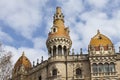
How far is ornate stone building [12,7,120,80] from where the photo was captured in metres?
51.2

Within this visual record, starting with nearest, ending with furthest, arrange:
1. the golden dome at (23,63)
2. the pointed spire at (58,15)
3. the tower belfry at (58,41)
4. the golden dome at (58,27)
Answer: the tower belfry at (58,41) < the golden dome at (58,27) < the pointed spire at (58,15) < the golden dome at (23,63)

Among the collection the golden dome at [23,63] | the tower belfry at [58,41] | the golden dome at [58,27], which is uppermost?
the golden dome at [58,27]

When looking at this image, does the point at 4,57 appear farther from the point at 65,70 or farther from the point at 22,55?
→ the point at 22,55

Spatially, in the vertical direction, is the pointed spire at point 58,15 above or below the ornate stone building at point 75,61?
above

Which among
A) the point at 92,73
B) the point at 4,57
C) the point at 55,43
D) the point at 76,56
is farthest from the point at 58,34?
the point at 4,57

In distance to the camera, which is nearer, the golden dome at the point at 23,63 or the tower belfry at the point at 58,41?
the tower belfry at the point at 58,41

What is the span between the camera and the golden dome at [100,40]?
53469mm

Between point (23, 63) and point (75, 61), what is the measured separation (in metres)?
12.9

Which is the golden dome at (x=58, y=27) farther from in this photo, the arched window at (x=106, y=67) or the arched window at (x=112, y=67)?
the arched window at (x=112, y=67)

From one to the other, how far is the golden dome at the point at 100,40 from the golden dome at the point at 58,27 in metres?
5.08

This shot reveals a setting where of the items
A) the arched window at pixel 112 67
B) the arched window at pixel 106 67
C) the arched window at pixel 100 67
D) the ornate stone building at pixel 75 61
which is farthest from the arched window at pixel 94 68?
the arched window at pixel 112 67

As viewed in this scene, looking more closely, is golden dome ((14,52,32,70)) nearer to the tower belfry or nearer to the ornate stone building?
the ornate stone building

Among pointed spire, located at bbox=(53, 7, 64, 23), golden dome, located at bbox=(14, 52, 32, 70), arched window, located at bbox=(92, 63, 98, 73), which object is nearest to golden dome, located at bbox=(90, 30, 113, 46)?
arched window, located at bbox=(92, 63, 98, 73)

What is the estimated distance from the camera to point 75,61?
175 feet
